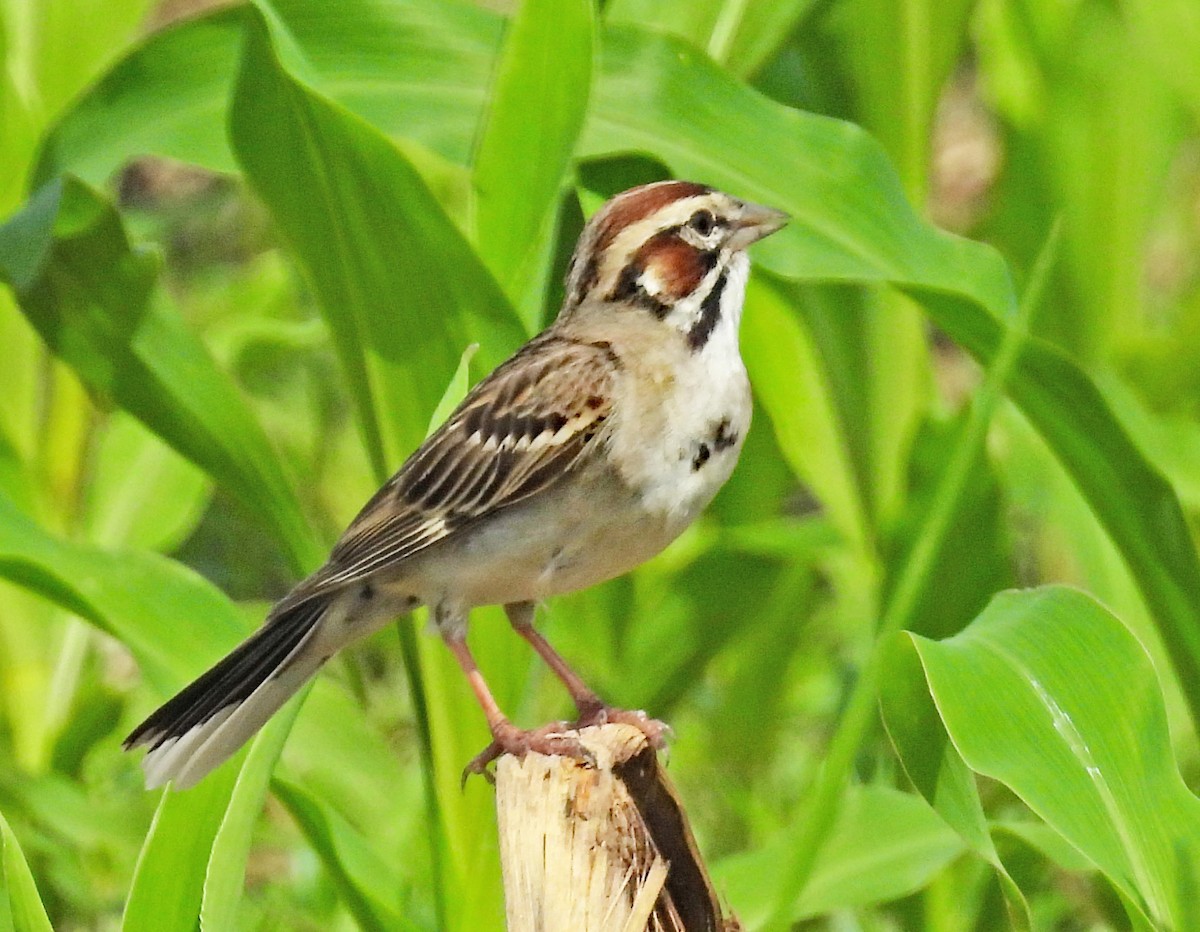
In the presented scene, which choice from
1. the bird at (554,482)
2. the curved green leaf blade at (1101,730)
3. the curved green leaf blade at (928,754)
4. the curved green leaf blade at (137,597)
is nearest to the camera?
the curved green leaf blade at (928,754)

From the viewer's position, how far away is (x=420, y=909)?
3.19 m

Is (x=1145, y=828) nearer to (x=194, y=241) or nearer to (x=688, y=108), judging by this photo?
(x=688, y=108)

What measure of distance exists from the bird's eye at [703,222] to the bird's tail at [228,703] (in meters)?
0.88

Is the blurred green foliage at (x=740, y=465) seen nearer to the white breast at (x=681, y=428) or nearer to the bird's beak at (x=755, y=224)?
the bird's beak at (x=755, y=224)

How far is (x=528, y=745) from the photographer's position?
2.53 metres

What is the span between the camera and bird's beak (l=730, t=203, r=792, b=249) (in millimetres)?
2924

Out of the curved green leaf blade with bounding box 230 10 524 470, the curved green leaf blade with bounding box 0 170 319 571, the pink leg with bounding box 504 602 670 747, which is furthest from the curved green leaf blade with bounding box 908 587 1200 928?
the curved green leaf blade with bounding box 0 170 319 571

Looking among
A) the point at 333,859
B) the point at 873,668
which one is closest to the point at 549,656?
the point at 333,859

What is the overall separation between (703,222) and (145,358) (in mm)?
959

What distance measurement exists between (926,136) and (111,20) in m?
1.84

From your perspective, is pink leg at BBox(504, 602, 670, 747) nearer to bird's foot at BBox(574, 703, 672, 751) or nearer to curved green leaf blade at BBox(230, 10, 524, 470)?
bird's foot at BBox(574, 703, 672, 751)

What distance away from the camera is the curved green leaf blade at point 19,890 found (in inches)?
93.1

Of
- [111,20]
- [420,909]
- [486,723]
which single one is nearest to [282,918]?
[420,909]

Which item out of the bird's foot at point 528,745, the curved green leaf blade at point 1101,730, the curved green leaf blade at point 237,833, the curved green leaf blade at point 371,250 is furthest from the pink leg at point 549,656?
the curved green leaf blade at point 1101,730
